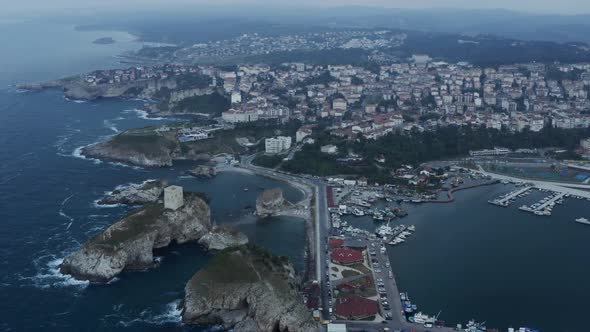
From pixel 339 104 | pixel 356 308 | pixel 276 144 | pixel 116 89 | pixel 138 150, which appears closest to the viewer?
pixel 356 308

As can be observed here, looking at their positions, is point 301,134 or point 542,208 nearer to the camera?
point 542,208

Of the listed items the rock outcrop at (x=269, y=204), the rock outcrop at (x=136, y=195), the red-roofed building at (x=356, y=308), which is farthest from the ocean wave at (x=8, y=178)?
the red-roofed building at (x=356, y=308)

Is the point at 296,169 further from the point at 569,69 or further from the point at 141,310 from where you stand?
the point at 569,69

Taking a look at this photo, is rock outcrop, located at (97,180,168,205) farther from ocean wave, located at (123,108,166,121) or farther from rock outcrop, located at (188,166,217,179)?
ocean wave, located at (123,108,166,121)

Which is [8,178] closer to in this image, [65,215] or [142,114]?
[65,215]


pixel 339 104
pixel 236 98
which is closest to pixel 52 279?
pixel 236 98

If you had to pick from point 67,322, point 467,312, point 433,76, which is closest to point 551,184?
point 467,312

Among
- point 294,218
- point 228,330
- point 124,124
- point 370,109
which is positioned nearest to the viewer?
point 228,330

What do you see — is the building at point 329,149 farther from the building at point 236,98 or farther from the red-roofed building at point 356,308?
the red-roofed building at point 356,308
